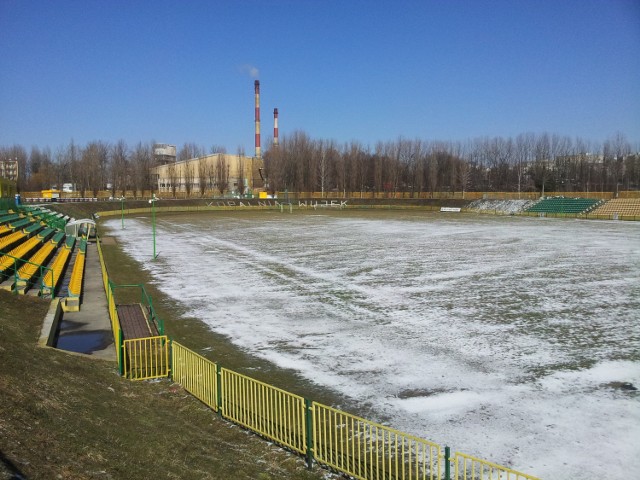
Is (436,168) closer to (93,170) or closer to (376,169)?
(376,169)

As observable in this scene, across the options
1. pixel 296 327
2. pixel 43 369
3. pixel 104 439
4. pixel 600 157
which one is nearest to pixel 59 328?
pixel 43 369

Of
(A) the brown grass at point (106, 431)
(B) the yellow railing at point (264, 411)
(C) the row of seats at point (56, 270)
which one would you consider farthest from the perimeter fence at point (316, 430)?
(C) the row of seats at point (56, 270)

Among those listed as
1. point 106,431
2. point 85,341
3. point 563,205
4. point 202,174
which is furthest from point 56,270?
point 202,174

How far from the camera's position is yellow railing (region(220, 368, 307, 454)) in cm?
955

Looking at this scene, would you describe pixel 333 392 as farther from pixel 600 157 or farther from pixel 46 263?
pixel 600 157

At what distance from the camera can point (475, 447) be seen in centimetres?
949

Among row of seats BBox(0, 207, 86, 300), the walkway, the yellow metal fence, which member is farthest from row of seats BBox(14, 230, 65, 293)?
the yellow metal fence

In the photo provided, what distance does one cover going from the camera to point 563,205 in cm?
8806

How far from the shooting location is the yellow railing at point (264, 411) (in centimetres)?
955

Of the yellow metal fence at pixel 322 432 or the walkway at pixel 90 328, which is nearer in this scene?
the yellow metal fence at pixel 322 432

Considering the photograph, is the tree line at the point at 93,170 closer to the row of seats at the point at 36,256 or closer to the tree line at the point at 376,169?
the tree line at the point at 376,169

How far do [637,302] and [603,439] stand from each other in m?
13.6

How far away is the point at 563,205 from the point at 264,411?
295ft

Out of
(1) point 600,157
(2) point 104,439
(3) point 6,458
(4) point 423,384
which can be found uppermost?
(1) point 600,157
